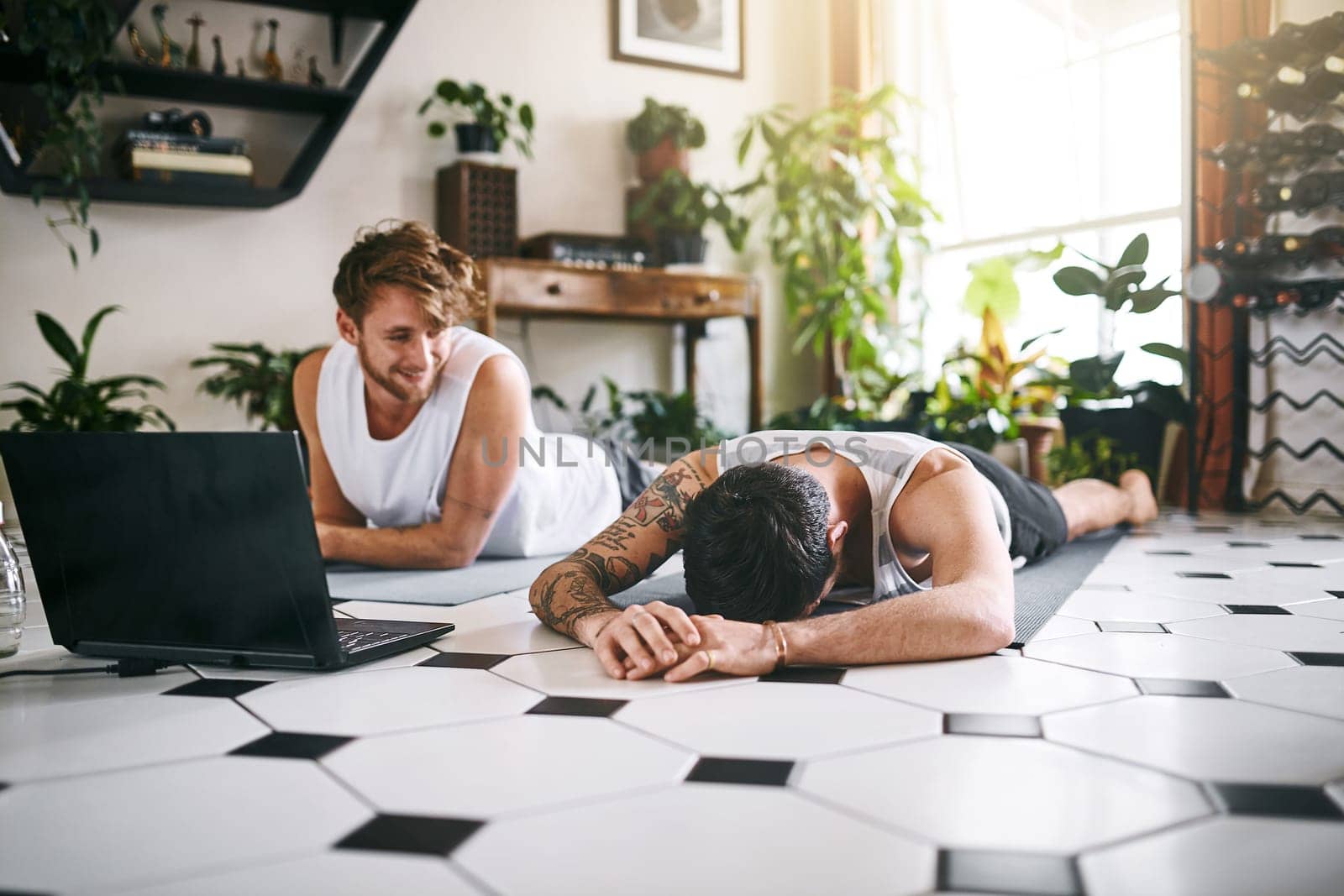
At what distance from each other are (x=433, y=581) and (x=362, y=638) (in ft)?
2.52

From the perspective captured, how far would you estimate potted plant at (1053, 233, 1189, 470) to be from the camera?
394 cm

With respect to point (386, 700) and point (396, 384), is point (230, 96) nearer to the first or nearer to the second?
point (396, 384)

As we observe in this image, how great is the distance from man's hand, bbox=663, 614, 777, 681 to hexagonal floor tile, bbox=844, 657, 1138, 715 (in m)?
0.13

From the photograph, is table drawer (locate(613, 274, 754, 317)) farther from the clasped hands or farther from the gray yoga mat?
the clasped hands

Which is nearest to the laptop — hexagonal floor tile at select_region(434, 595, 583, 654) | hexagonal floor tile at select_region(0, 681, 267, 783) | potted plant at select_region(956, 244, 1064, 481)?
hexagonal floor tile at select_region(0, 681, 267, 783)

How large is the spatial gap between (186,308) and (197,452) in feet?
10.5

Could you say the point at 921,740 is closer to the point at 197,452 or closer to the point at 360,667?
the point at 360,667

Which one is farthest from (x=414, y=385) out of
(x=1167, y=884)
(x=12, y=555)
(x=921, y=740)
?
(x=1167, y=884)

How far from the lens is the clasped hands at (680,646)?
4.99 feet

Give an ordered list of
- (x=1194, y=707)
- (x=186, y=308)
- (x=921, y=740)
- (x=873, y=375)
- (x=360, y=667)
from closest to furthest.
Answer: (x=921, y=740), (x=1194, y=707), (x=360, y=667), (x=186, y=308), (x=873, y=375)

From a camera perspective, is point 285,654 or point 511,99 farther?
point 511,99

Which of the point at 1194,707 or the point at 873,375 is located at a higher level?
the point at 873,375

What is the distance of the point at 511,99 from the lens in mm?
4789

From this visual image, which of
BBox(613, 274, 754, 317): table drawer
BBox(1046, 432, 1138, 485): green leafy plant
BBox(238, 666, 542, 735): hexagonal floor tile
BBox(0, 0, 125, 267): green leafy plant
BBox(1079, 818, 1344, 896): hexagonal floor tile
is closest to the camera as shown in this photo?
BBox(1079, 818, 1344, 896): hexagonal floor tile
